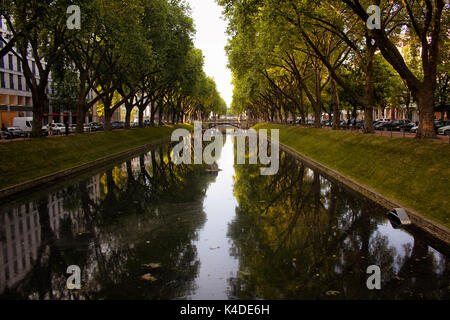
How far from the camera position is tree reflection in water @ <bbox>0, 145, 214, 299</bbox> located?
635 centimetres

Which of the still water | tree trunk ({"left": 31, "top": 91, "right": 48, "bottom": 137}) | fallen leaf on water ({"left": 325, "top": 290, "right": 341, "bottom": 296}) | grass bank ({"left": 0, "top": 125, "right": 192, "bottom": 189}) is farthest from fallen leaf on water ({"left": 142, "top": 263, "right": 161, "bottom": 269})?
tree trunk ({"left": 31, "top": 91, "right": 48, "bottom": 137})

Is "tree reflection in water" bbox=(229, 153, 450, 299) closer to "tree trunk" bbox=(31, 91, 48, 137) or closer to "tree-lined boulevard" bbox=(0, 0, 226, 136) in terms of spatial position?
"tree-lined boulevard" bbox=(0, 0, 226, 136)

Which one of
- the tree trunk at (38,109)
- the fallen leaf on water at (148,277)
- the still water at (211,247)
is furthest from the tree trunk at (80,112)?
the fallen leaf on water at (148,277)

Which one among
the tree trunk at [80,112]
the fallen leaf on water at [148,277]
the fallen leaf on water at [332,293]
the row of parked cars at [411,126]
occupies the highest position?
the tree trunk at [80,112]

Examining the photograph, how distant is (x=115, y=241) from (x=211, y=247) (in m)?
2.48

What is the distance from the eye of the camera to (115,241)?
8.88 metres

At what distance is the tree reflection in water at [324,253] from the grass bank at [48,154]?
1127cm

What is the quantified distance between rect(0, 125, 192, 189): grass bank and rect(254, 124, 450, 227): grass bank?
52.4 feet

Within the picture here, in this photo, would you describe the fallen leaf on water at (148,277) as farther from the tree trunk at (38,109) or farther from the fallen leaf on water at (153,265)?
the tree trunk at (38,109)

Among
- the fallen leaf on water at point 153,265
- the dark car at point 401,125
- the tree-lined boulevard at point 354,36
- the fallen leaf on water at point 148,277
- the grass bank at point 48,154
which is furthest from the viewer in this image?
the dark car at point 401,125

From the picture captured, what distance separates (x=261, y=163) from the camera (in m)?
25.4

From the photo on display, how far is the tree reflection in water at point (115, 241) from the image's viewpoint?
20.8 ft

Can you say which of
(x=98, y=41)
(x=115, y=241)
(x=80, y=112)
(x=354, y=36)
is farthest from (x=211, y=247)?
(x=98, y=41)
